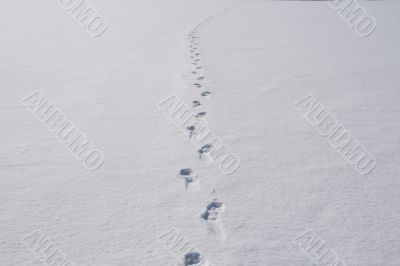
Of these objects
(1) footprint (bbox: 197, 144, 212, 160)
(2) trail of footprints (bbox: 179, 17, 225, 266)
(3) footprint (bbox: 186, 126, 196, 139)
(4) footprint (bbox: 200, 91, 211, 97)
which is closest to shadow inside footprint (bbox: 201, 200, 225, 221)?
(2) trail of footprints (bbox: 179, 17, 225, 266)

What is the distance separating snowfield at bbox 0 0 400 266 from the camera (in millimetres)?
1195

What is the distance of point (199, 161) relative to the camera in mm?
1711

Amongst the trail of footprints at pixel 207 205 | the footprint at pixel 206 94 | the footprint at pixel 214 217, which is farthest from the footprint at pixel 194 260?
the footprint at pixel 206 94

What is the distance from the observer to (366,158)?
68.6 inches

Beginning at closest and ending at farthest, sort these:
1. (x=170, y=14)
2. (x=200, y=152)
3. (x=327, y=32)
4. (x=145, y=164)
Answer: (x=145, y=164) → (x=200, y=152) → (x=327, y=32) → (x=170, y=14)

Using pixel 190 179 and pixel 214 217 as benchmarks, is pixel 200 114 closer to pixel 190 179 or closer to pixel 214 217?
pixel 190 179

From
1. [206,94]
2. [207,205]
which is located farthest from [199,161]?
[206,94]

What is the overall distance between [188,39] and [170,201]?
3530mm

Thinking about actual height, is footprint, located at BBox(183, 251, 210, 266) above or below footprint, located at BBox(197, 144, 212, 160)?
below

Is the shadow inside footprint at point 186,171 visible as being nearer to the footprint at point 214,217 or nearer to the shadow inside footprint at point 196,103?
the footprint at point 214,217

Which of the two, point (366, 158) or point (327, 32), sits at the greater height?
point (327, 32)

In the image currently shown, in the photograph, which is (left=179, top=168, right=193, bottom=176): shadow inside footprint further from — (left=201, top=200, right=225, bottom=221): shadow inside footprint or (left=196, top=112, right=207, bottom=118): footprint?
(left=196, top=112, right=207, bottom=118): footprint

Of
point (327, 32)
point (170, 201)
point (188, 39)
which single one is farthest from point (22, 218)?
point (327, 32)

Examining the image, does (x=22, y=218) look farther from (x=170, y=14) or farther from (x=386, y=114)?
(x=170, y=14)
